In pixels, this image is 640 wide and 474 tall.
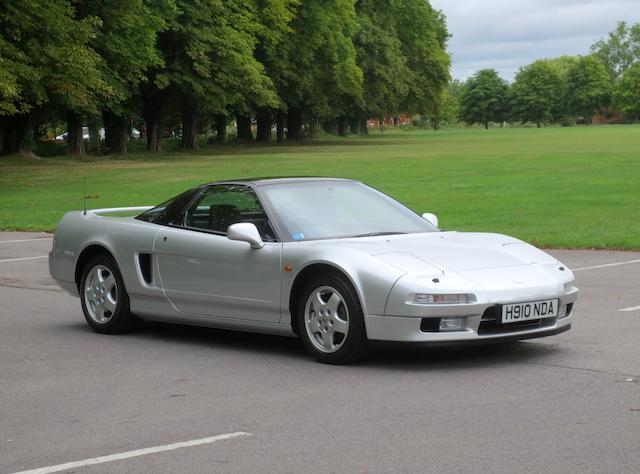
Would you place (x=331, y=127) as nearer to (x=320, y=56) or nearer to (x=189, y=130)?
(x=320, y=56)

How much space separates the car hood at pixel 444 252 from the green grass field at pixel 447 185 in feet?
27.4

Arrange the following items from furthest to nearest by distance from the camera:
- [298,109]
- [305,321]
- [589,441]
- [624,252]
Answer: [298,109] < [624,252] < [305,321] < [589,441]

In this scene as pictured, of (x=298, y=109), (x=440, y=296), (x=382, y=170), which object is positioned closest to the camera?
(x=440, y=296)

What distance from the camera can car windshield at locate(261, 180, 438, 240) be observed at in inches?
348

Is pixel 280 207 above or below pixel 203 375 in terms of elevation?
above

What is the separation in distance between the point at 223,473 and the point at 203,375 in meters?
2.61

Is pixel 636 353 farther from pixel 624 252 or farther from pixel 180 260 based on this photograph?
pixel 624 252

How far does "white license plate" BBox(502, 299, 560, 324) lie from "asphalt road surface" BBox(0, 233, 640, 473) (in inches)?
12.5

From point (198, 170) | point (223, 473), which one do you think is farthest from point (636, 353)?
point (198, 170)

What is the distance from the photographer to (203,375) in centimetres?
796

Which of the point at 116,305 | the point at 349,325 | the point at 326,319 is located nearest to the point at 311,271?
the point at 326,319

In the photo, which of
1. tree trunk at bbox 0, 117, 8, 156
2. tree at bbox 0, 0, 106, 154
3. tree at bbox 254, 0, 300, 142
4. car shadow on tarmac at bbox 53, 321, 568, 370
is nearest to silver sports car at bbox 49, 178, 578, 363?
car shadow on tarmac at bbox 53, 321, 568, 370

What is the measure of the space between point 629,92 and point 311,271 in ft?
617

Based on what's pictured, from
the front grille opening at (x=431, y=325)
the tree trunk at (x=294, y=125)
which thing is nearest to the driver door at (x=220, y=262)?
the front grille opening at (x=431, y=325)
